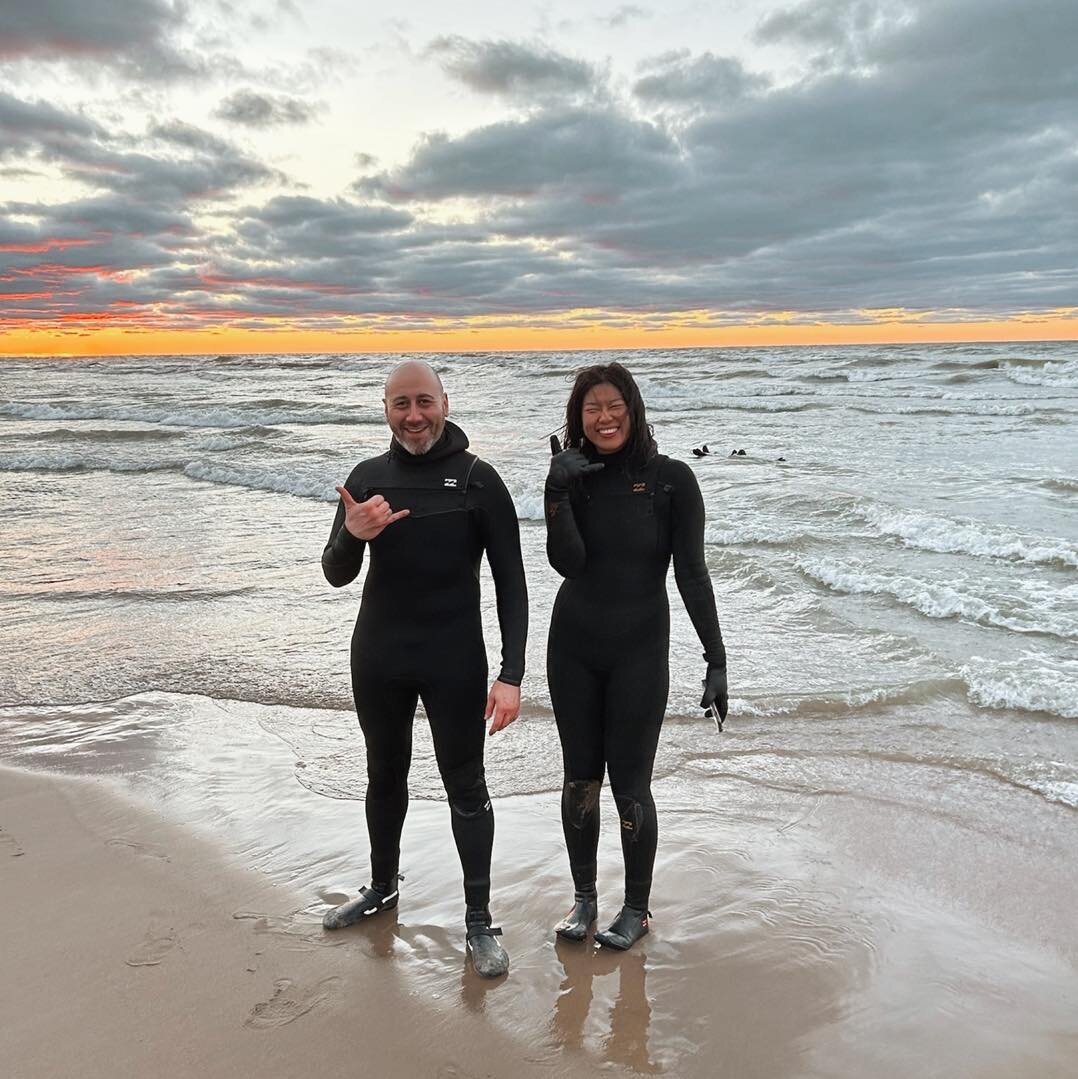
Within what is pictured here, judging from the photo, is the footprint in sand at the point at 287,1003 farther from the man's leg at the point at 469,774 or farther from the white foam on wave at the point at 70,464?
the white foam on wave at the point at 70,464

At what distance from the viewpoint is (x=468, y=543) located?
341 cm

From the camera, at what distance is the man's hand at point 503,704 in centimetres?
336

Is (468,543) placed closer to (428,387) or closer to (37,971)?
(428,387)

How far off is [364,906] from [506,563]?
5.00 feet

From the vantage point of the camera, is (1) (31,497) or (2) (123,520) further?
(1) (31,497)

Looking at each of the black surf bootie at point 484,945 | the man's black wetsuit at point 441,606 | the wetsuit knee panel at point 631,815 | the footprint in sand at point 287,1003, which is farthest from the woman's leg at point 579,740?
the footprint in sand at point 287,1003

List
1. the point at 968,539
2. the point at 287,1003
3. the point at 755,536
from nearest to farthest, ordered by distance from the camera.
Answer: the point at 287,1003
the point at 968,539
the point at 755,536

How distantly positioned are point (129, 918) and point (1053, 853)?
164 inches

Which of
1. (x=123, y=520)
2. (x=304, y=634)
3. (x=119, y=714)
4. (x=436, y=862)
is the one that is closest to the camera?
(x=436, y=862)

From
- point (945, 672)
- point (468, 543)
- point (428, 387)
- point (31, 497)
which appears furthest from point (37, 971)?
point (31, 497)

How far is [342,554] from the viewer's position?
335 cm

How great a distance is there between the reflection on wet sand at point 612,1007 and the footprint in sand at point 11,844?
2.56 m

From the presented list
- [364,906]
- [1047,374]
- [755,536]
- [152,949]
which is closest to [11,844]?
[152,949]

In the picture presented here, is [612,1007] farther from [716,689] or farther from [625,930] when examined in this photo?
[716,689]
